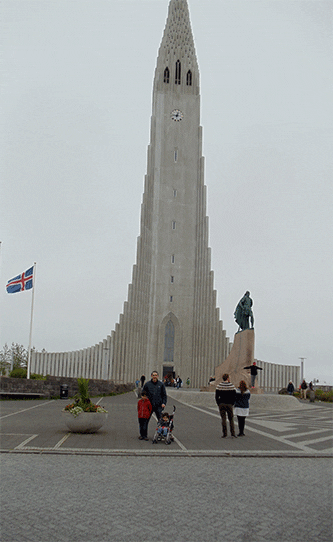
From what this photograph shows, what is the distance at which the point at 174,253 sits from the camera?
59.9 m

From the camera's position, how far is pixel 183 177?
61.7 meters

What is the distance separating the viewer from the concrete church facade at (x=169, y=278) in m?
57.6

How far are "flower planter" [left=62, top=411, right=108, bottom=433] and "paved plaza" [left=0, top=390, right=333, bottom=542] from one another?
0.66 ft

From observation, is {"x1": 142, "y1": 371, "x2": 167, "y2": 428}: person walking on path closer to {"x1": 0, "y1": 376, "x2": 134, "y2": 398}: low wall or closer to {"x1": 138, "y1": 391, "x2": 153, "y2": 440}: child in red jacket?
{"x1": 138, "y1": 391, "x2": 153, "y2": 440}: child in red jacket

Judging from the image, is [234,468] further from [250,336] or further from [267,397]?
[250,336]

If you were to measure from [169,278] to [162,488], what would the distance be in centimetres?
5291

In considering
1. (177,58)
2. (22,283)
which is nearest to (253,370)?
(22,283)

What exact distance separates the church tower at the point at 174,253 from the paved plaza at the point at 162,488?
46.3 metres

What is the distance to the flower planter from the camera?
11.5 metres

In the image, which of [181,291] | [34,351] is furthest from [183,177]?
[34,351]

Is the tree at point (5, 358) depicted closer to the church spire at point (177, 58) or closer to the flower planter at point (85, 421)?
the church spire at point (177, 58)

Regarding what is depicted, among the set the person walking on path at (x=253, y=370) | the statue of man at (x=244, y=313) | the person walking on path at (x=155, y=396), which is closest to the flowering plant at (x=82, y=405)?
the person walking on path at (x=155, y=396)

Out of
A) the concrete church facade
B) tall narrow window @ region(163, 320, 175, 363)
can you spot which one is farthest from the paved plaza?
tall narrow window @ region(163, 320, 175, 363)

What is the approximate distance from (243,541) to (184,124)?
6166cm
